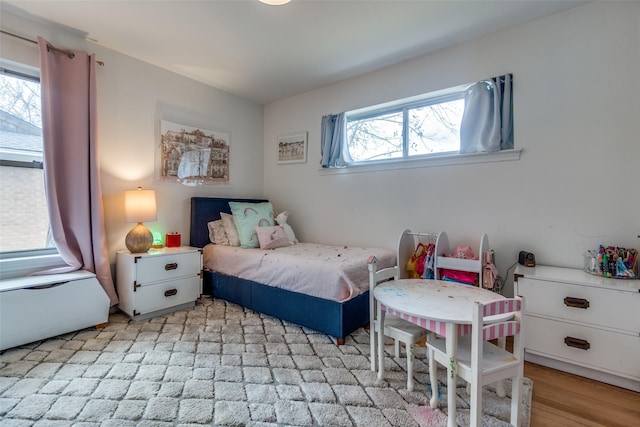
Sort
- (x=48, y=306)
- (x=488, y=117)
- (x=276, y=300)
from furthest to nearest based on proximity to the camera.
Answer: (x=276, y=300), (x=488, y=117), (x=48, y=306)

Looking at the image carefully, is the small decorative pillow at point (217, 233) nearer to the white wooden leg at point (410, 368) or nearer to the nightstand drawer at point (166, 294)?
the nightstand drawer at point (166, 294)

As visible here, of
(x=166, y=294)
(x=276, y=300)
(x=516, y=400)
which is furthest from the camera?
(x=166, y=294)

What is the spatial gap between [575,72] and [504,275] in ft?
5.33

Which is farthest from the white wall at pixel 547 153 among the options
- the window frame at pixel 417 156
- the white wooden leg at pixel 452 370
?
the white wooden leg at pixel 452 370

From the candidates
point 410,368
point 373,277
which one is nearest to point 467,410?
point 410,368

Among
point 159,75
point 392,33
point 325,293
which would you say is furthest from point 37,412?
point 392,33

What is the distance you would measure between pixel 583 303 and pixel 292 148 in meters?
3.25

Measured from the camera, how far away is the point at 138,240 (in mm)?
2557

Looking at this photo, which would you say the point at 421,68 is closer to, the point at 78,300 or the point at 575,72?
the point at 575,72

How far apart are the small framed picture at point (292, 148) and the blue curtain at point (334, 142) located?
1.11 ft

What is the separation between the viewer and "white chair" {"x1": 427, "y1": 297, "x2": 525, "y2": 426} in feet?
3.71

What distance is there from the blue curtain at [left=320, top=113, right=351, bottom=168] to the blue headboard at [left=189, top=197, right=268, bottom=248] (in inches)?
56.3

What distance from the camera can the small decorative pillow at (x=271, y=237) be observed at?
117 inches

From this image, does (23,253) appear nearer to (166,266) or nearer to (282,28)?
(166,266)
